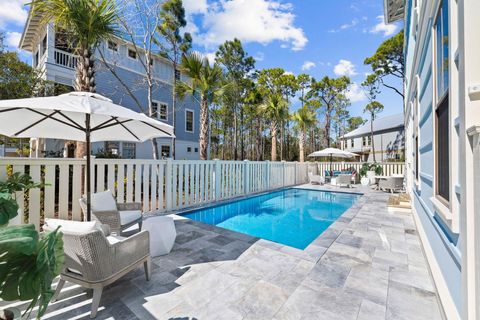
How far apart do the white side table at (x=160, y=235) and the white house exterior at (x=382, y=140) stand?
26.7 metres

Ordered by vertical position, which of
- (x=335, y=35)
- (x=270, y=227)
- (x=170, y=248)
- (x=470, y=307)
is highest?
(x=335, y=35)

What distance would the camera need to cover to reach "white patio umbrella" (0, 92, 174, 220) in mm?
2496

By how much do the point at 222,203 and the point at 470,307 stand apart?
6267mm

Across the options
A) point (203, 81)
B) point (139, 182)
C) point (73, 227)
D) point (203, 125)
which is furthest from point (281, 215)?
point (203, 81)

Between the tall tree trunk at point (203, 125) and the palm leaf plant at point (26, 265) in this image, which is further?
the tall tree trunk at point (203, 125)

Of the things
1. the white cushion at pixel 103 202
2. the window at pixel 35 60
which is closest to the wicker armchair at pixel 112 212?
the white cushion at pixel 103 202

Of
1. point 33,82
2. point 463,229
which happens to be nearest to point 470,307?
point 463,229

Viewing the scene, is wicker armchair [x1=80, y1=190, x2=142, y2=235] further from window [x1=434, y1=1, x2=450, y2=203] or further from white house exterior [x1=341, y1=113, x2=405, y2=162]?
white house exterior [x1=341, y1=113, x2=405, y2=162]

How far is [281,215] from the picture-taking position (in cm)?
664

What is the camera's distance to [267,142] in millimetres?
28047

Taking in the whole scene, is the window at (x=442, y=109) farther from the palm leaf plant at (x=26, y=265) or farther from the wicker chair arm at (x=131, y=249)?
the wicker chair arm at (x=131, y=249)

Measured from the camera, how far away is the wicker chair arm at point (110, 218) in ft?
11.3

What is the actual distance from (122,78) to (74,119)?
10.9m

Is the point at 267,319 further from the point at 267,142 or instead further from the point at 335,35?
the point at 267,142
